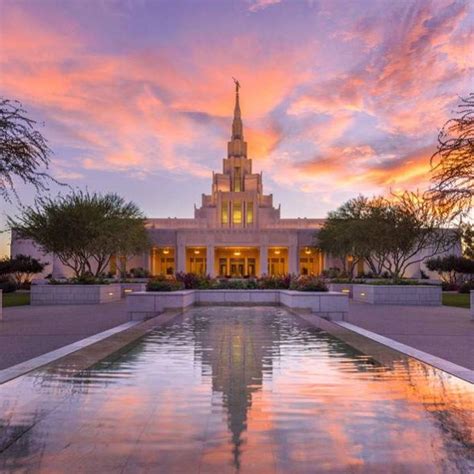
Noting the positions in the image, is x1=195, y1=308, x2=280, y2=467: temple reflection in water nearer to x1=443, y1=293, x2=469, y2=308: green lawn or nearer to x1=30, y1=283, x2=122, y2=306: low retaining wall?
x1=30, y1=283, x2=122, y2=306: low retaining wall

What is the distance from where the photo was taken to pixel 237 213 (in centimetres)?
8688

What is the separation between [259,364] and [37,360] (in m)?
3.66

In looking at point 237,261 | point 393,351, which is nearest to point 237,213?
point 237,261

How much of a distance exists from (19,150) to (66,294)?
1786cm

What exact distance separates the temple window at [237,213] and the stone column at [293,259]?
10684mm

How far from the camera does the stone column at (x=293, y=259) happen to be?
78.8 m

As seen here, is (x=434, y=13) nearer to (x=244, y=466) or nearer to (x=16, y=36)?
(x=16, y=36)

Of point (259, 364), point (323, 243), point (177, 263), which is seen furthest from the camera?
point (177, 263)

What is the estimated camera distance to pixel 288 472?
13.6 feet

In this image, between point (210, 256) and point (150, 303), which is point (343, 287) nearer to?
point (150, 303)

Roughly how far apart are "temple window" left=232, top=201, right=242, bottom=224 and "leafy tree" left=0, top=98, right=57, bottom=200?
2816 inches

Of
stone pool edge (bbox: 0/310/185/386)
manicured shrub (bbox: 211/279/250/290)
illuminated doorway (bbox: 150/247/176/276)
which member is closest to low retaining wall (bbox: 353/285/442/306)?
manicured shrub (bbox: 211/279/250/290)

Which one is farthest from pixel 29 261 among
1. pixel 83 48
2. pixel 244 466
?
pixel 244 466

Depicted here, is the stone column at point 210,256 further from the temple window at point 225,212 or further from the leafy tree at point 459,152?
the leafy tree at point 459,152
